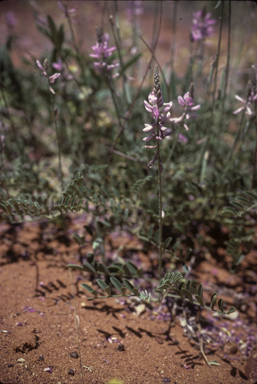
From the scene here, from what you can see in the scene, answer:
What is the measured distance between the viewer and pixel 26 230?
6.37ft

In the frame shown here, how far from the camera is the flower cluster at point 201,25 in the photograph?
173 cm

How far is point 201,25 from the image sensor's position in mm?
1752

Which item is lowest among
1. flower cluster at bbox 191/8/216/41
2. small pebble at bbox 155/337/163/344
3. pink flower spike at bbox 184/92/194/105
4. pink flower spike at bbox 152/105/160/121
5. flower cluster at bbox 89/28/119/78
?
small pebble at bbox 155/337/163/344

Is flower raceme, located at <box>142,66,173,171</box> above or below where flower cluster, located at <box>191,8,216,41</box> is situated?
below

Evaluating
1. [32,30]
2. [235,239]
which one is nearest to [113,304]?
[235,239]

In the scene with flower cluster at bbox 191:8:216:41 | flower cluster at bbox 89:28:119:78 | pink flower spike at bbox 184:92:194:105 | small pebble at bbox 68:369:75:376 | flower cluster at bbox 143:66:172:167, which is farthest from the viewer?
flower cluster at bbox 191:8:216:41

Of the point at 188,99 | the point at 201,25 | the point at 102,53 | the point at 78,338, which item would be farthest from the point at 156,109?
the point at 201,25

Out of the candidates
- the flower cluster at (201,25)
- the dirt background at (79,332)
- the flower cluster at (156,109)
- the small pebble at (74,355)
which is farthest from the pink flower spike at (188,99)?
the small pebble at (74,355)

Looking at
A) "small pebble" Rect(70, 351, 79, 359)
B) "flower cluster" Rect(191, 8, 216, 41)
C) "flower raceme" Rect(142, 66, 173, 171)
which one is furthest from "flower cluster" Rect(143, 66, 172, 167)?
"flower cluster" Rect(191, 8, 216, 41)

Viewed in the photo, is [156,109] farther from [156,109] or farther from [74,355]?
[74,355]

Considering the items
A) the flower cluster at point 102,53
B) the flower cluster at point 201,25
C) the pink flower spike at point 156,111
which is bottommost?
the pink flower spike at point 156,111

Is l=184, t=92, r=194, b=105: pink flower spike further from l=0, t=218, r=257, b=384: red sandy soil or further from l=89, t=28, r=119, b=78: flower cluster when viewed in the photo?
l=0, t=218, r=257, b=384: red sandy soil

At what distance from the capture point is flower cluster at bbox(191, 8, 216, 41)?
1.73 meters

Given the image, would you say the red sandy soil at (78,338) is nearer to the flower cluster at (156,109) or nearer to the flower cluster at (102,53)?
the flower cluster at (156,109)
